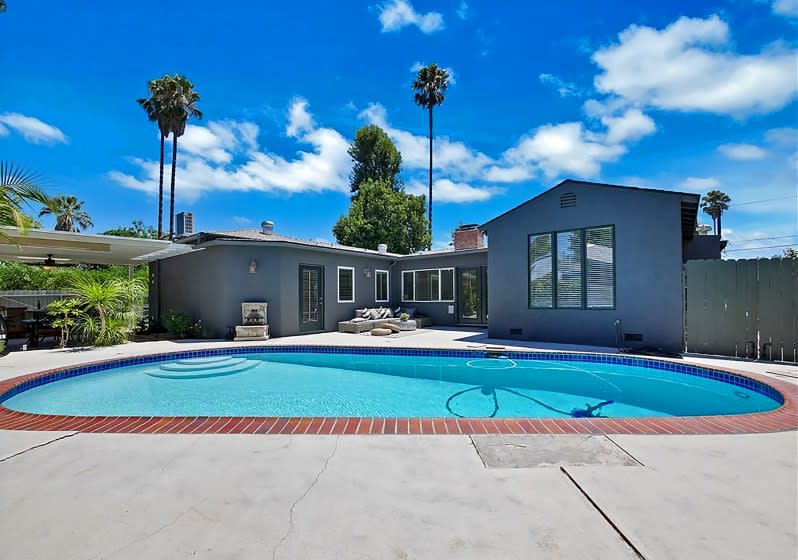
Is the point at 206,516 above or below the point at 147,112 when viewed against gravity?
below

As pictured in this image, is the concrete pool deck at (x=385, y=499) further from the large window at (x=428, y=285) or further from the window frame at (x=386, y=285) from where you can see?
the window frame at (x=386, y=285)

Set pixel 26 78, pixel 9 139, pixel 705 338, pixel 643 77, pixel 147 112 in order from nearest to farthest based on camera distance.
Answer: pixel 705 338 → pixel 643 77 → pixel 26 78 → pixel 9 139 → pixel 147 112

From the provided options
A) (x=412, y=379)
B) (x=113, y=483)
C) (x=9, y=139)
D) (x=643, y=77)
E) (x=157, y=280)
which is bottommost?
(x=412, y=379)

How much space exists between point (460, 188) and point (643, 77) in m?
21.1

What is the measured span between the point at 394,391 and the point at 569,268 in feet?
19.7

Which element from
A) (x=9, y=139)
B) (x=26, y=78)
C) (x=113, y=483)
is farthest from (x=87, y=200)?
(x=113, y=483)

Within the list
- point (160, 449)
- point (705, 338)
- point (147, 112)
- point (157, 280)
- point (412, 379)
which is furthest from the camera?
point (147, 112)

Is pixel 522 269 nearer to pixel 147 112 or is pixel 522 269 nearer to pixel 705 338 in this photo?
pixel 705 338

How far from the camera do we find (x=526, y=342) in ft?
33.9

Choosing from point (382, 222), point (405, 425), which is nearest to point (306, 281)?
point (405, 425)

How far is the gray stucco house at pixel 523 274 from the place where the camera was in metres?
8.93

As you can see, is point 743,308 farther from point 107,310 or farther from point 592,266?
point 107,310

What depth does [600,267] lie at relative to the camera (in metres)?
9.63

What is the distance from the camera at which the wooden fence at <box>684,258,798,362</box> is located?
23.8ft
